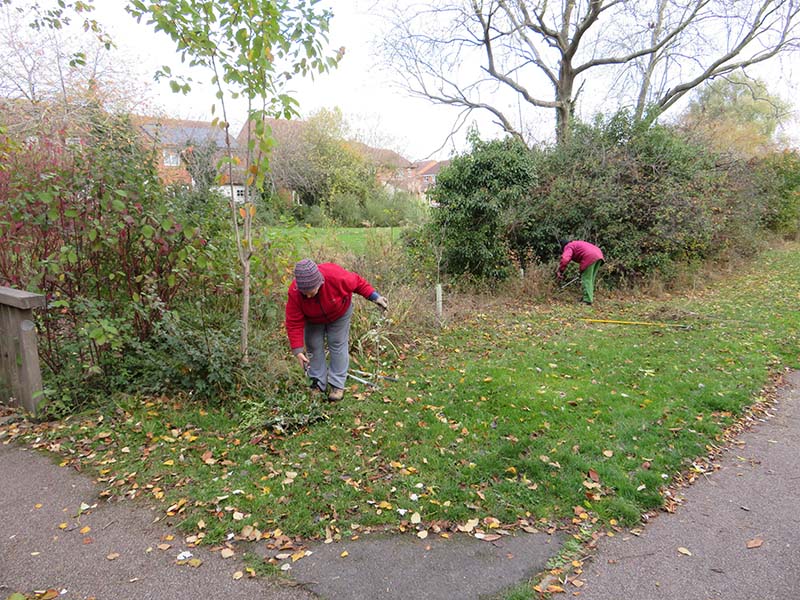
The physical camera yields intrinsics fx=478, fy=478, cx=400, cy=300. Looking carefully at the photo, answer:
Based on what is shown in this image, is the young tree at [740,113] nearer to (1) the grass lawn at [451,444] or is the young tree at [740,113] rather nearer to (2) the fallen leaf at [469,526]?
(1) the grass lawn at [451,444]

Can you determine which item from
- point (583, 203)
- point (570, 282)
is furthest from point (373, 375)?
point (583, 203)

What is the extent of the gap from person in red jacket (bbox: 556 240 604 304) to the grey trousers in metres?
5.76

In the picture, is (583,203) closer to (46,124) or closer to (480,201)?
(480,201)

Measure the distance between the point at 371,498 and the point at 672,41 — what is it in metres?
19.7

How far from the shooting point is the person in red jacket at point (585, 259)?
30.3 feet

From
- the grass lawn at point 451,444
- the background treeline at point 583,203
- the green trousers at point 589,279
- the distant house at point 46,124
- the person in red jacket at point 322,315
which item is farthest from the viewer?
the background treeline at point 583,203

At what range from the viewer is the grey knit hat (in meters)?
4.14

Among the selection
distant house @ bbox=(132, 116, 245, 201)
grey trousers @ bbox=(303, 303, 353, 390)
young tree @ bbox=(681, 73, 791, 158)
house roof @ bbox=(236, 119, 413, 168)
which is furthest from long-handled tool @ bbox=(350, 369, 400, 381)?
young tree @ bbox=(681, 73, 791, 158)

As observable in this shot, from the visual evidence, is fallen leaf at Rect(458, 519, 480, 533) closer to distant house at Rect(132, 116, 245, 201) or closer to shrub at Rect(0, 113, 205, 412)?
shrub at Rect(0, 113, 205, 412)

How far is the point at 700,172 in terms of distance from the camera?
36.4 feet

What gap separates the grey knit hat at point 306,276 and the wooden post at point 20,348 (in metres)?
2.15

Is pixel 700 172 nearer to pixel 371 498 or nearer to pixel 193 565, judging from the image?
pixel 371 498

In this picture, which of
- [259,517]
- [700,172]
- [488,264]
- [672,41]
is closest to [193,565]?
[259,517]

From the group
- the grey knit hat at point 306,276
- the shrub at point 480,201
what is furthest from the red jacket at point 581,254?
the grey knit hat at point 306,276
